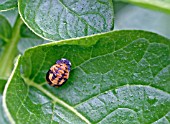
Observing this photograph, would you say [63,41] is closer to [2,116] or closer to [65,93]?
[65,93]

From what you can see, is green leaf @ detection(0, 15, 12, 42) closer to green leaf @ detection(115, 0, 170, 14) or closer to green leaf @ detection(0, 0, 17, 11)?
green leaf @ detection(0, 0, 17, 11)

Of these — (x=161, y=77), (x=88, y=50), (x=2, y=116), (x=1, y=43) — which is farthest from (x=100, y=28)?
(x=2, y=116)

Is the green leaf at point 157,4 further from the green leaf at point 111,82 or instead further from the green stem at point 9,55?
the green stem at point 9,55

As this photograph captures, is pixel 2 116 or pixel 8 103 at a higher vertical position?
pixel 8 103

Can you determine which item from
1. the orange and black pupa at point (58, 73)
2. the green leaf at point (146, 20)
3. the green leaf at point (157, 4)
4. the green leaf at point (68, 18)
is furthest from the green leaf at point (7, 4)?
the green leaf at point (146, 20)

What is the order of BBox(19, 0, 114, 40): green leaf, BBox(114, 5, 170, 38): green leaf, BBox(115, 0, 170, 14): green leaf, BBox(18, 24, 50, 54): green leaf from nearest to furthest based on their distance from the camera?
BBox(19, 0, 114, 40): green leaf, BBox(115, 0, 170, 14): green leaf, BBox(18, 24, 50, 54): green leaf, BBox(114, 5, 170, 38): green leaf

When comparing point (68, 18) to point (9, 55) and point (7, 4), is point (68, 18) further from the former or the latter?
point (9, 55)

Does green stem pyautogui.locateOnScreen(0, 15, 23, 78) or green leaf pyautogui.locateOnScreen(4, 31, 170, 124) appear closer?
green leaf pyautogui.locateOnScreen(4, 31, 170, 124)

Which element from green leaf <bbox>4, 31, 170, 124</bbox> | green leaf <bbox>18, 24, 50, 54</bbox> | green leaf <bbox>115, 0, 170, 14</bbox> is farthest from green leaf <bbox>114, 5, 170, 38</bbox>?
green leaf <bbox>4, 31, 170, 124</bbox>
